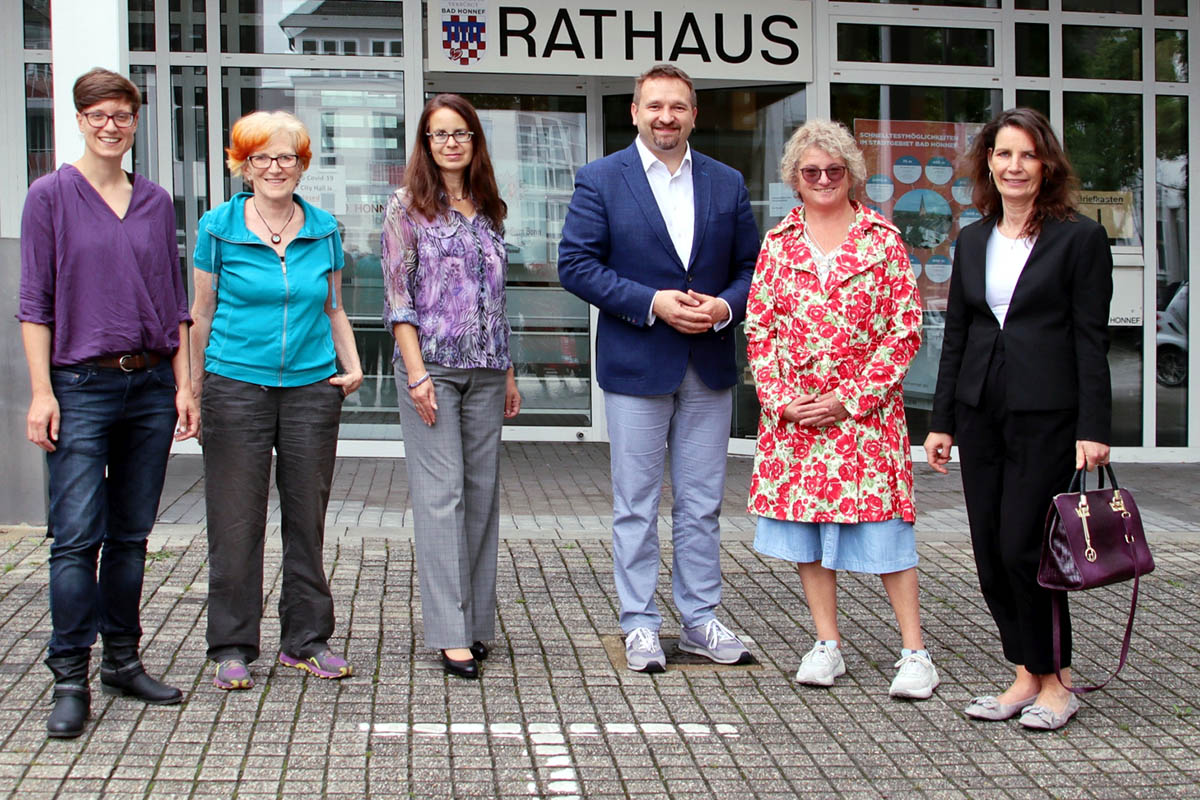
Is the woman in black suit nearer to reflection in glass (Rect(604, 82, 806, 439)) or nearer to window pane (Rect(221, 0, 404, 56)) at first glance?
reflection in glass (Rect(604, 82, 806, 439))

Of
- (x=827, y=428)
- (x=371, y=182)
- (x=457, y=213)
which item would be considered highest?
(x=371, y=182)

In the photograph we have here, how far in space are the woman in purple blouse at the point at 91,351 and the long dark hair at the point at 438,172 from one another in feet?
2.92

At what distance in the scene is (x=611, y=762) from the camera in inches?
156

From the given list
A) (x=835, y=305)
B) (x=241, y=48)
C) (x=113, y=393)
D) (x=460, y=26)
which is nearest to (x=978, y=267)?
(x=835, y=305)

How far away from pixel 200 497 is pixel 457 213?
13.6 ft

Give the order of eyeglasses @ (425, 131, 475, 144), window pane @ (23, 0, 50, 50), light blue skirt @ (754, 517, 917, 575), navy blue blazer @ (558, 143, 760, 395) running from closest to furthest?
light blue skirt @ (754, 517, 917, 575) < eyeglasses @ (425, 131, 475, 144) < navy blue blazer @ (558, 143, 760, 395) < window pane @ (23, 0, 50, 50)

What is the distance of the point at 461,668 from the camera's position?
15.5 feet

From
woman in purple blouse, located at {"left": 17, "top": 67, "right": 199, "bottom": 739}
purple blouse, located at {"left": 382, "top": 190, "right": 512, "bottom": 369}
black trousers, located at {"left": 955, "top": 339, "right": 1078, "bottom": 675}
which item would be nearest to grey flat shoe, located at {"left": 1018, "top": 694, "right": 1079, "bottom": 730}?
black trousers, located at {"left": 955, "top": 339, "right": 1078, "bottom": 675}

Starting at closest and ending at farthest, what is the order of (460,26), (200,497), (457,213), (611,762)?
1. (611,762)
2. (457,213)
3. (200,497)
4. (460,26)

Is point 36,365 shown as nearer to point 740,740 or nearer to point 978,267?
point 740,740

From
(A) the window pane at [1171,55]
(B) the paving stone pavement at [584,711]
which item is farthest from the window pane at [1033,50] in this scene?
(B) the paving stone pavement at [584,711]

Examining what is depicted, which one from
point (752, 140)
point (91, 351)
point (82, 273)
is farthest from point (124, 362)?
point (752, 140)

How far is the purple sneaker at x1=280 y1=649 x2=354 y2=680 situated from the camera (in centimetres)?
471

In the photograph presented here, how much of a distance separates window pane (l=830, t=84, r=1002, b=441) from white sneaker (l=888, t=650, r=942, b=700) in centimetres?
576
